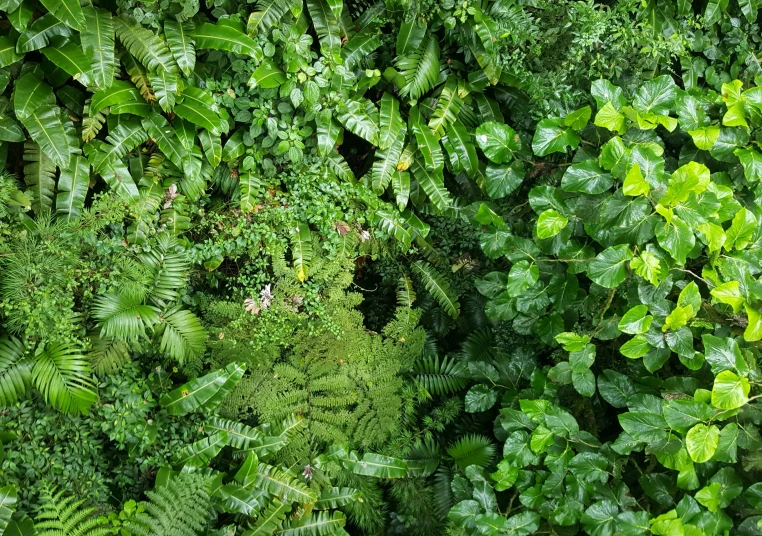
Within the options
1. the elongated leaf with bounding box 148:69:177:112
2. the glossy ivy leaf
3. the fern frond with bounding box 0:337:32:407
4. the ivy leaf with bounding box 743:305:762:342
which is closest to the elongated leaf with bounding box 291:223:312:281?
the elongated leaf with bounding box 148:69:177:112

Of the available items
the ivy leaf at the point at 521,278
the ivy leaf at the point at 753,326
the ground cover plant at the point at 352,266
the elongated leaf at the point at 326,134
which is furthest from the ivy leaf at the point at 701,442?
the elongated leaf at the point at 326,134

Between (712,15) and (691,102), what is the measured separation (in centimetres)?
135

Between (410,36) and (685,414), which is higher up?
(410,36)

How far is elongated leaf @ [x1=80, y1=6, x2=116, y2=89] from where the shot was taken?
300 centimetres

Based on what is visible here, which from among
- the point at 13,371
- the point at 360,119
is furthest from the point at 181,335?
the point at 360,119

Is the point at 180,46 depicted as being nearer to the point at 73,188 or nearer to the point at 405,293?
the point at 73,188

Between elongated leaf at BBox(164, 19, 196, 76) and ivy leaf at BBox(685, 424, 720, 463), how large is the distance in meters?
3.35

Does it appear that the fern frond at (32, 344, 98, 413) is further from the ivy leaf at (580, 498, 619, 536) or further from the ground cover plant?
the ivy leaf at (580, 498, 619, 536)

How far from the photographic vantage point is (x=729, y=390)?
2.49 meters

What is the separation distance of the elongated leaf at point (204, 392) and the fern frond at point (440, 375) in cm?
139

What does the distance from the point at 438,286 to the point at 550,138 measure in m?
1.56

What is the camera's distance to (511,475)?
10.4ft

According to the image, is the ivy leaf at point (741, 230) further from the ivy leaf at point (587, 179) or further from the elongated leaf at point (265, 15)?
the elongated leaf at point (265, 15)

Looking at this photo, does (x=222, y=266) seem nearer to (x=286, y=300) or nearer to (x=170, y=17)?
(x=286, y=300)
